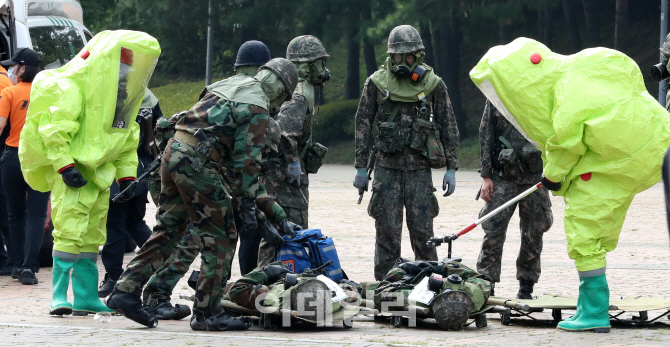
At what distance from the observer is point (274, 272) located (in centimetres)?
632

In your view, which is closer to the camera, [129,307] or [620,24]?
[129,307]

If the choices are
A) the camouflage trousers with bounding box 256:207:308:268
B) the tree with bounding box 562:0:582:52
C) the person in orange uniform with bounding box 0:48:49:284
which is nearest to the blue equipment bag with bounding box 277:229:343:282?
the camouflage trousers with bounding box 256:207:308:268

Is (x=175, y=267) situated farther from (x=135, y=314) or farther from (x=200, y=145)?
(x=200, y=145)

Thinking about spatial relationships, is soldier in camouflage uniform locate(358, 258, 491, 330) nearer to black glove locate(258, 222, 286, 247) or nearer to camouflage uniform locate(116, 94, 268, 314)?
black glove locate(258, 222, 286, 247)

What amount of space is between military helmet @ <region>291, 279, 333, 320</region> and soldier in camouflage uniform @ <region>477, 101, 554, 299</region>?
78.3 inches

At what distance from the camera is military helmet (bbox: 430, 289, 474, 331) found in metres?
5.89

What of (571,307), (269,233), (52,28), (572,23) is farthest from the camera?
(572,23)

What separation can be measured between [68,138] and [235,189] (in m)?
1.26

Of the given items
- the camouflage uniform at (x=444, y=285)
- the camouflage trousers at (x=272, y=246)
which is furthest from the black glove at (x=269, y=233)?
the camouflage uniform at (x=444, y=285)

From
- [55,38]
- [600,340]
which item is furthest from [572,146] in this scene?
[55,38]

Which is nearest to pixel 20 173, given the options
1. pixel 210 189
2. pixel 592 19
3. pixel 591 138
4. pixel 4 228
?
pixel 4 228

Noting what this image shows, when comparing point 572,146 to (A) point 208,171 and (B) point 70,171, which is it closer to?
(A) point 208,171

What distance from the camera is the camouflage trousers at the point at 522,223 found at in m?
7.45

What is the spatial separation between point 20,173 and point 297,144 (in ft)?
8.49
